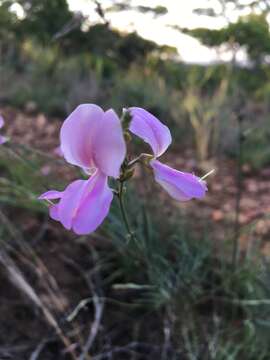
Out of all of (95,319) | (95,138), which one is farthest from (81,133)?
(95,319)

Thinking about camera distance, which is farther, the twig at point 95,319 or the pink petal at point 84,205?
the twig at point 95,319

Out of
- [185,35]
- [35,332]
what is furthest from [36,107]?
[35,332]

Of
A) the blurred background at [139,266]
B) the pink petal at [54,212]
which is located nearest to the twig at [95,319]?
the blurred background at [139,266]

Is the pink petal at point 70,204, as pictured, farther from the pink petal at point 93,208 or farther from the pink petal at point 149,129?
the pink petal at point 149,129

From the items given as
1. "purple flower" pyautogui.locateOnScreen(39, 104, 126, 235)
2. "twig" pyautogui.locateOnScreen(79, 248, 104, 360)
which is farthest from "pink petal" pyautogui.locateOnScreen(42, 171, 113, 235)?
"twig" pyautogui.locateOnScreen(79, 248, 104, 360)

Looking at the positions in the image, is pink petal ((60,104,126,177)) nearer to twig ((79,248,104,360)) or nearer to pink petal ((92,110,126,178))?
pink petal ((92,110,126,178))

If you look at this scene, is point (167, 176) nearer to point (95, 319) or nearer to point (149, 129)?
point (149, 129)
